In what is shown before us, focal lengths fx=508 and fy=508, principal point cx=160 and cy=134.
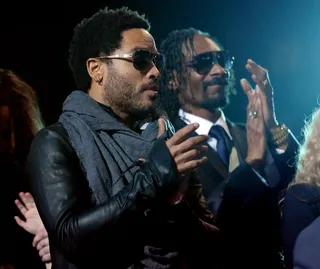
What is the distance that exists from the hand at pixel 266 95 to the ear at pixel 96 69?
4.37 feet

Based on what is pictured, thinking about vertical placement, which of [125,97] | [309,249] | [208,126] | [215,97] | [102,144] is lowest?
[208,126]

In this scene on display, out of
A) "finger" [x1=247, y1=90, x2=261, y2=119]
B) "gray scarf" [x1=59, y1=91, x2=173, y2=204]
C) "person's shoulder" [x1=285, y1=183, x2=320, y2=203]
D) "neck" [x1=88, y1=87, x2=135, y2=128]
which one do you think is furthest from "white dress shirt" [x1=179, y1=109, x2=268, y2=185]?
"gray scarf" [x1=59, y1=91, x2=173, y2=204]

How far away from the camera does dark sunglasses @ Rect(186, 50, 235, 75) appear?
335 centimetres

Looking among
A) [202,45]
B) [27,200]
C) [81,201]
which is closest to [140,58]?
[81,201]

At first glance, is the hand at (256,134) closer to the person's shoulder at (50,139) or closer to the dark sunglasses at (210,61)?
the dark sunglasses at (210,61)

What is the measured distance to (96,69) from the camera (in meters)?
2.19

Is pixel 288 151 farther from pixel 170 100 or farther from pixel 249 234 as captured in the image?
pixel 170 100

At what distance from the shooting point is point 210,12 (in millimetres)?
4637

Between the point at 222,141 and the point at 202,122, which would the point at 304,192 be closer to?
the point at 222,141

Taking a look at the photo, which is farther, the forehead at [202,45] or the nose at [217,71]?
the forehead at [202,45]

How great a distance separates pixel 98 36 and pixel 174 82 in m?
1.40

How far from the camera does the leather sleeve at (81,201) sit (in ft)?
5.30

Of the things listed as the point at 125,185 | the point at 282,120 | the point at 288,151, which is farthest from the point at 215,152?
the point at 282,120

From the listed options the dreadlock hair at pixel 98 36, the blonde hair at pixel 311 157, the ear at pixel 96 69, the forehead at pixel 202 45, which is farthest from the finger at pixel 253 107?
the ear at pixel 96 69
